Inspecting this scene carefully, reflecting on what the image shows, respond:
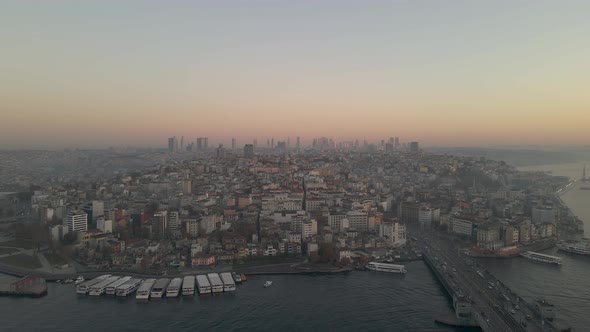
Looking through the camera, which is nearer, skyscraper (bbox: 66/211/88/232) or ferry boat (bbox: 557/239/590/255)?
ferry boat (bbox: 557/239/590/255)

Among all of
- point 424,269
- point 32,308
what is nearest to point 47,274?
point 32,308

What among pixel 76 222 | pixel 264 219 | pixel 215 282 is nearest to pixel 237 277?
pixel 215 282

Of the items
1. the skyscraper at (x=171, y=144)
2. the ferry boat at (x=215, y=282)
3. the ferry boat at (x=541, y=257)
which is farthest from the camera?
the skyscraper at (x=171, y=144)

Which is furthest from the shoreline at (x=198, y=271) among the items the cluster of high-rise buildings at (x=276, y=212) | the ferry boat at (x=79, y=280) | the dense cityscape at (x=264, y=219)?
the cluster of high-rise buildings at (x=276, y=212)

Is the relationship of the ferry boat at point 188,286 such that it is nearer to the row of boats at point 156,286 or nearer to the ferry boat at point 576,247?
the row of boats at point 156,286

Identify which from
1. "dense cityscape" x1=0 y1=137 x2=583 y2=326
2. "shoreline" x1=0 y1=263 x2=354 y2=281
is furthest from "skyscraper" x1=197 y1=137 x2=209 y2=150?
"shoreline" x1=0 y1=263 x2=354 y2=281

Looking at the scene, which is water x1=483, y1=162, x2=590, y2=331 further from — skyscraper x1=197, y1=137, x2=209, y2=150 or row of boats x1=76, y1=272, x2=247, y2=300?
skyscraper x1=197, y1=137, x2=209, y2=150
